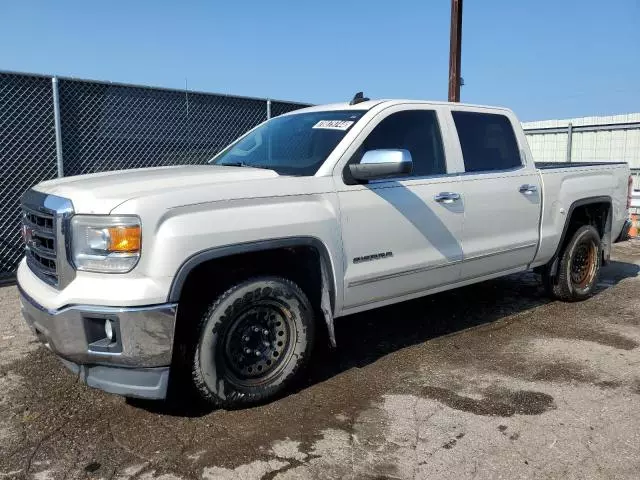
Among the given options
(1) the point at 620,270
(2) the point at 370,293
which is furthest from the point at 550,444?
(1) the point at 620,270

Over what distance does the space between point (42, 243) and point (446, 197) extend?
289 cm

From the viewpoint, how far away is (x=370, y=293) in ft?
13.5

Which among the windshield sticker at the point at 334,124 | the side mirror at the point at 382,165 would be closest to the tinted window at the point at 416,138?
the windshield sticker at the point at 334,124

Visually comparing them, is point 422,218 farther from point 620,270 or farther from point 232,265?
point 620,270

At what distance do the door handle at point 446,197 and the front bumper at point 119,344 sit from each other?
2272mm

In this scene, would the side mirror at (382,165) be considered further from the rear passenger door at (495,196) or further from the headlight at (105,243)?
the headlight at (105,243)

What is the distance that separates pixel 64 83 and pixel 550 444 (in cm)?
675

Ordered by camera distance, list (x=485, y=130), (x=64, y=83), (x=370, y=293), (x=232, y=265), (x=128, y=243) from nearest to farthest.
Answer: (x=128, y=243) < (x=232, y=265) < (x=370, y=293) < (x=485, y=130) < (x=64, y=83)

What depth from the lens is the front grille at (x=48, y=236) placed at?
3.15m

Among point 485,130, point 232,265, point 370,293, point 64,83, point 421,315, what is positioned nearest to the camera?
point 232,265

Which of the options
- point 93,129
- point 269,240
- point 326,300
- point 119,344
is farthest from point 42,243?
point 93,129

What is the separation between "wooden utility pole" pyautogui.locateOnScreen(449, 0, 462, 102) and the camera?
9.88 m

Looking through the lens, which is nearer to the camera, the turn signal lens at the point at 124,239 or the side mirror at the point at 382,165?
the turn signal lens at the point at 124,239

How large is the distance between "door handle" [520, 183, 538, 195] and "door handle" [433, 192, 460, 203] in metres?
0.95
